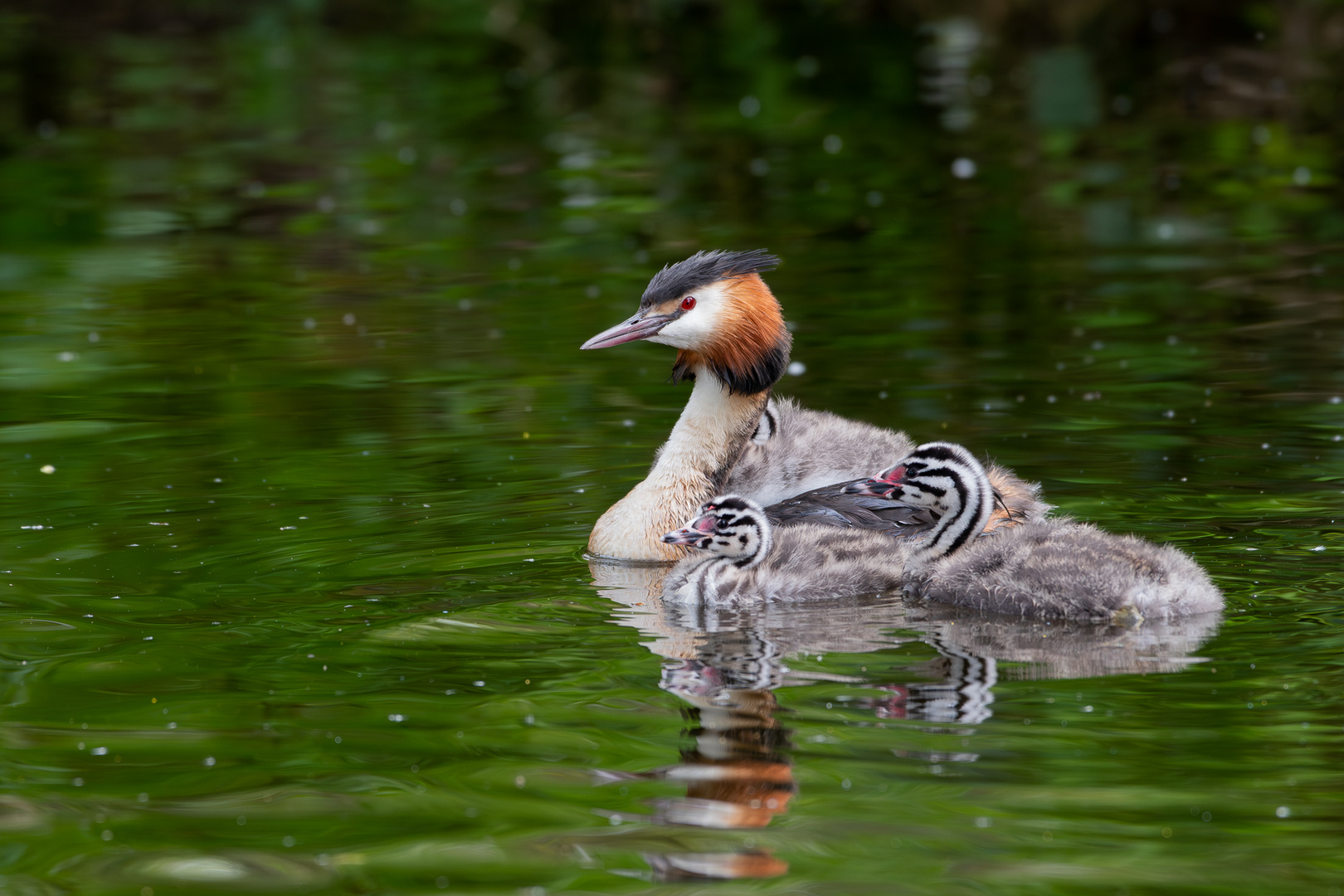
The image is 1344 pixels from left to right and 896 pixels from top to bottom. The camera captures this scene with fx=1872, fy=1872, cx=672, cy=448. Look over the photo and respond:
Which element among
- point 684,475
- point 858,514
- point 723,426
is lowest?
point 858,514

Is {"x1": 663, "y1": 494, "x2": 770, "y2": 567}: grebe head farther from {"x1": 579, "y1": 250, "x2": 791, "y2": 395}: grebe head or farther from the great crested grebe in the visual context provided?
{"x1": 579, "y1": 250, "x2": 791, "y2": 395}: grebe head

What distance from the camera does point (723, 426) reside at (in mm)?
8297

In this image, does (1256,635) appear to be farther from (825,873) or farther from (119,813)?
(119,813)

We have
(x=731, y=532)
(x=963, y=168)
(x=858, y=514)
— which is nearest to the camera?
(x=731, y=532)

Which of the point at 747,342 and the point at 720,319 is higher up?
the point at 720,319

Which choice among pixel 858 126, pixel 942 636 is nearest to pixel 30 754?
pixel 942 636

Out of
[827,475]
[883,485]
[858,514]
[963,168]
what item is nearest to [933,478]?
[883,485]

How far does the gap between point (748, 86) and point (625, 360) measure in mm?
13158

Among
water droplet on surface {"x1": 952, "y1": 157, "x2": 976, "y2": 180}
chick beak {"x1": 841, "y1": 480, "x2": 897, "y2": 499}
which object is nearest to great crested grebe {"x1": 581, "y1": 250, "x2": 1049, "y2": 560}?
chick beak {"x1": 841, "y1": 480, "x2": 897, "y2": 499}

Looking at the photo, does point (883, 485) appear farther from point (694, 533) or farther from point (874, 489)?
point (694, 533)

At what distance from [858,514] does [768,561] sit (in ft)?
2.38

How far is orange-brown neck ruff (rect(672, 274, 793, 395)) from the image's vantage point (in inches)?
321

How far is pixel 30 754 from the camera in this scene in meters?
5.68

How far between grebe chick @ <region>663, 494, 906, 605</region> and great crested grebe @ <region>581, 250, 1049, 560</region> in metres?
0.64
